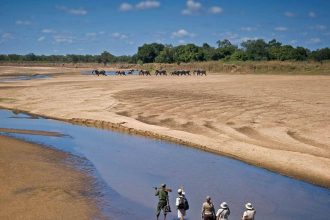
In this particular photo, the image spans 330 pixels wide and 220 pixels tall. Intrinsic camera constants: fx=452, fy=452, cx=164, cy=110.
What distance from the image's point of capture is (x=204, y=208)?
527 inches

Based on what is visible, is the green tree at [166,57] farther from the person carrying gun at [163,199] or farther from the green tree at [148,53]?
the person carrying gun at [163,199]

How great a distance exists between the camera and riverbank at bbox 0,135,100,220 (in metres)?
16.0

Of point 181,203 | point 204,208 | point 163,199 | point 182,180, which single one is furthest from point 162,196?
point 182,180

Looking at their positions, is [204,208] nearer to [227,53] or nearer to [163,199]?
[163,199]

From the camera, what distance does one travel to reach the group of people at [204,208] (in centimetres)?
1288

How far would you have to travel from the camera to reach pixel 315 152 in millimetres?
24672

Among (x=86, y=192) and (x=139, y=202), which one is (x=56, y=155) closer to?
(x=86, y=192)

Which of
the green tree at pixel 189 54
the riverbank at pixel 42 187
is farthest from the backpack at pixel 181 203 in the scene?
the green tree at pixel 189 54

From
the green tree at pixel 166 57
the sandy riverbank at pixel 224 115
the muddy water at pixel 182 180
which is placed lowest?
the muddy water at pixel 182 180

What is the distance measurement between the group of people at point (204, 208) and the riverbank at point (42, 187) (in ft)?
8.77

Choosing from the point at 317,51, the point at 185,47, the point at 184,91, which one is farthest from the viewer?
the point at 185,47

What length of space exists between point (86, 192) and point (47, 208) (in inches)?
99.5

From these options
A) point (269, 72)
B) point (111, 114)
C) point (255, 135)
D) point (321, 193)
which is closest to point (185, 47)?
point (269, 72)

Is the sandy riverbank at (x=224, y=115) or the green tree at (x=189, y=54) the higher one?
the green tree at (x=189, y=54)
